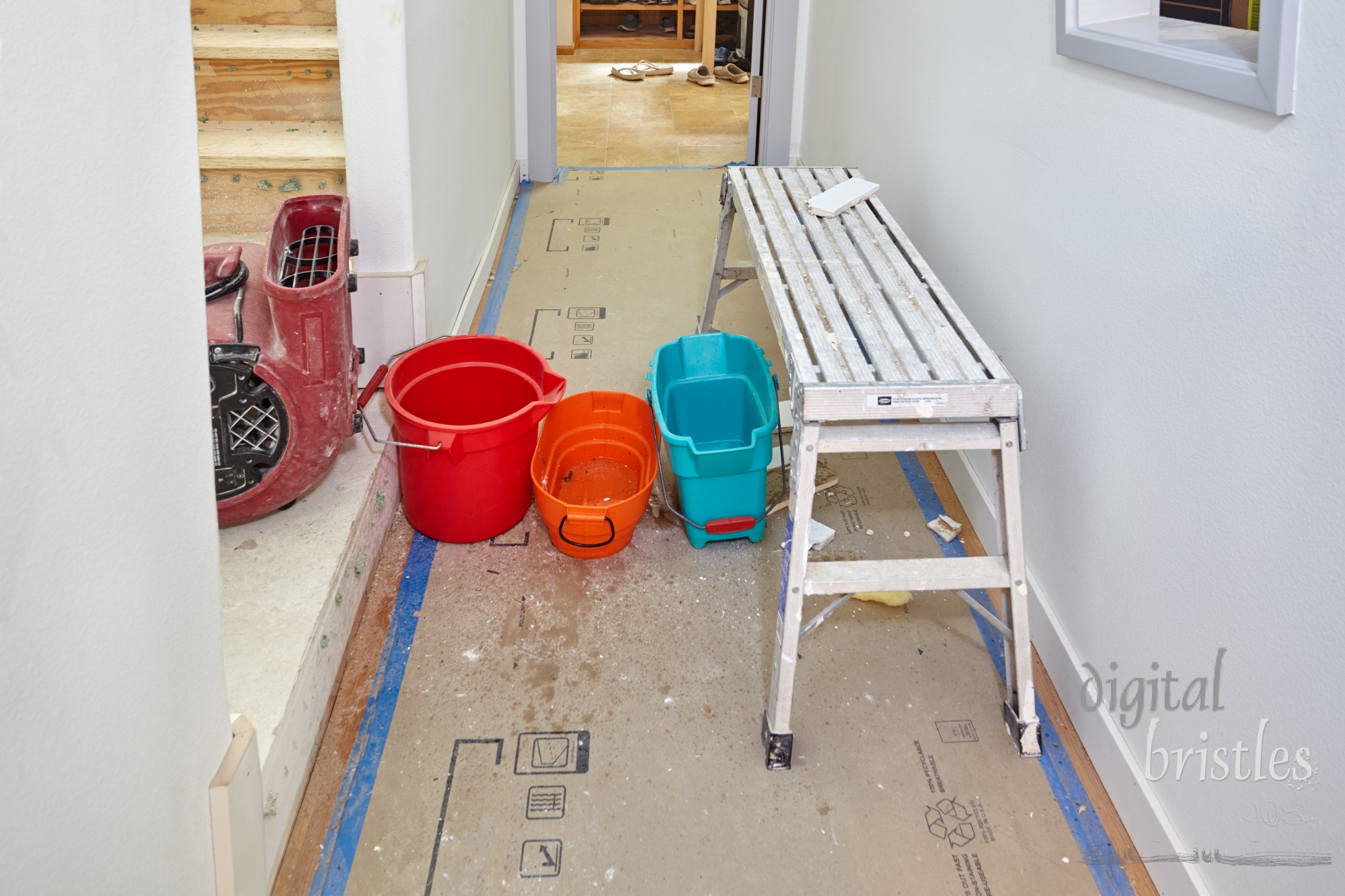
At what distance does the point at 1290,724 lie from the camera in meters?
1.17

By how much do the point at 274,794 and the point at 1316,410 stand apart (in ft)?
4.82

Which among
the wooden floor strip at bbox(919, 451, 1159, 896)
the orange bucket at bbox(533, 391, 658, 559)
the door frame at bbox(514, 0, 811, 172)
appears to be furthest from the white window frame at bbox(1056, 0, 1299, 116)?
the door frame at bbox(514, 0, 811, 172)

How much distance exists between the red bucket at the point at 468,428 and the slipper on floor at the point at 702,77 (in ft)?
14.9

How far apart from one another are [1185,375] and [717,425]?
1.18m

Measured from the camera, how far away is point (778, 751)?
1.60 metres

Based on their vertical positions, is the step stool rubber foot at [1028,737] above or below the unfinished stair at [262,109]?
below

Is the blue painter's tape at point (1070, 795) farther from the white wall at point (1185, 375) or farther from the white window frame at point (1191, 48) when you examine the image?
the white window frame at point (1191, 48)

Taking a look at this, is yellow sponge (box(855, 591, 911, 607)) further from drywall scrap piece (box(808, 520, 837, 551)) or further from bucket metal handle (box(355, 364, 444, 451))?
bucket metal handle (box(355, 364, 444, 451))

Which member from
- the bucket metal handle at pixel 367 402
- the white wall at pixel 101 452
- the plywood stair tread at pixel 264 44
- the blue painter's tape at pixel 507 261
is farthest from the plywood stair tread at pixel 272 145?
the white wall at pixel 101 452

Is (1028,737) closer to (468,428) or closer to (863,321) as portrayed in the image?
(863,321)

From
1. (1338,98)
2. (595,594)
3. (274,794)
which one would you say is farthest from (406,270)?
(1338,98)

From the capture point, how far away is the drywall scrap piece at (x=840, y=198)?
7.13 feet

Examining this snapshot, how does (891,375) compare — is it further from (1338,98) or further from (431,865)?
(431,865)

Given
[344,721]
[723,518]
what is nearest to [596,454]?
[723,518]
